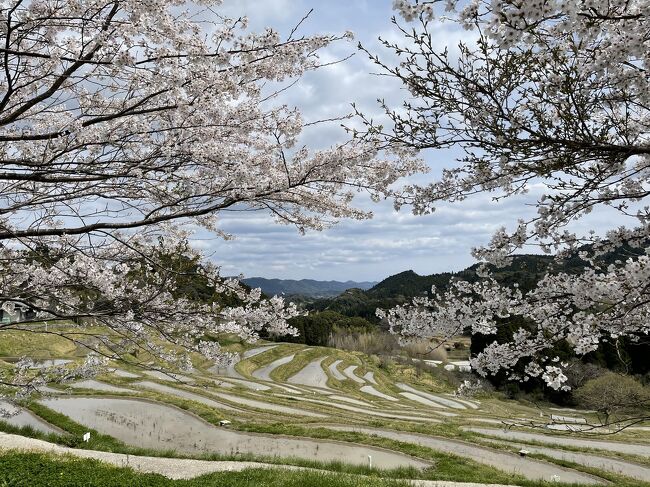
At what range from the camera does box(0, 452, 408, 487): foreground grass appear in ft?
23.8

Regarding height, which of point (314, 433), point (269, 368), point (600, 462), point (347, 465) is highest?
point (347, 465)

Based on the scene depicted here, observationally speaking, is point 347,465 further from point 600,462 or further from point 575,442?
point 575,442

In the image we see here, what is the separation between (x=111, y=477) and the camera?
7719mm

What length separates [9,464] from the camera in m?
7.90

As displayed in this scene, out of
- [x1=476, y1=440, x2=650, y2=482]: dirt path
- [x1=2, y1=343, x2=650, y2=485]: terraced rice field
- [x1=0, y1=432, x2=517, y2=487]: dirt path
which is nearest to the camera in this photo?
[x1=0, y1=432, x2=517, y2=487]: dirt path

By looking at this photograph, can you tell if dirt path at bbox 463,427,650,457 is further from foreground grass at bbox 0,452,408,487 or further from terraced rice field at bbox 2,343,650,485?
foreground grass at bbox 0,452,408,487

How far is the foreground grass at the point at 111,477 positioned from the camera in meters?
7.24

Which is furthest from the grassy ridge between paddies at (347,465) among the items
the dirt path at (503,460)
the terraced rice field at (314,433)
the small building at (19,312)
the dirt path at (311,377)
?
the dirt path at (311,377)

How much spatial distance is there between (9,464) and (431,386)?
4730 cm

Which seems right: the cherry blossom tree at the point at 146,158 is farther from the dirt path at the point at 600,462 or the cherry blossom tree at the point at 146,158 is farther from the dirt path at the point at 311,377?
the dirt path at the point at 311,377

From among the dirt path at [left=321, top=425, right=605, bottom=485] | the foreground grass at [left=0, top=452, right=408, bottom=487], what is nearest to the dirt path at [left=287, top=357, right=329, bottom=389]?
the dirt path at [left=321, top=425, right=605, bottom=485]

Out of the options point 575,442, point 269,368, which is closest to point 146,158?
point 575,442

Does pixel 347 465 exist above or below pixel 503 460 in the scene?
above

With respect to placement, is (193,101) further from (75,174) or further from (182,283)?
(182,283)
